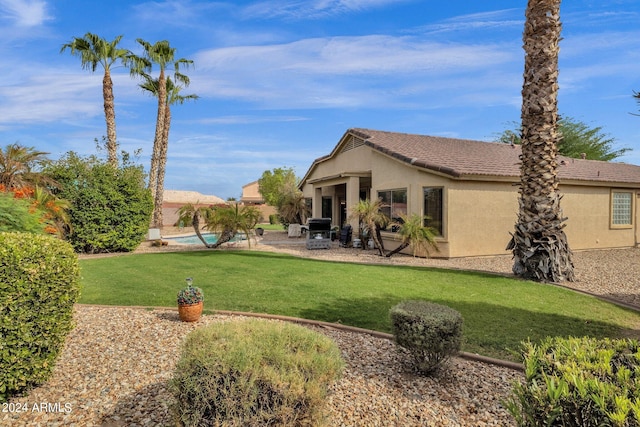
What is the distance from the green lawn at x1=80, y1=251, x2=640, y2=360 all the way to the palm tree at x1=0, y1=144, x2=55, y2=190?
552 cm

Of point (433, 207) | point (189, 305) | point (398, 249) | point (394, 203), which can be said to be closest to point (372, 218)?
point (398, 249)

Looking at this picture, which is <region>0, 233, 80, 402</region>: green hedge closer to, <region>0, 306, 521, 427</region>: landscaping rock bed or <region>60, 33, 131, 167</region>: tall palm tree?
<region>0, 306, 521, 427</region>: landscaping rock bed

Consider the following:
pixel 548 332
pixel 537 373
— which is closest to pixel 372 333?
pixel 548 332

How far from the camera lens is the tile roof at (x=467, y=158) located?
1494cm

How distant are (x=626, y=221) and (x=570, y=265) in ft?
42.4

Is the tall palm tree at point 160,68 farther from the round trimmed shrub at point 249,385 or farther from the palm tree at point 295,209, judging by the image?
the round trimmed shrub at point 249,385

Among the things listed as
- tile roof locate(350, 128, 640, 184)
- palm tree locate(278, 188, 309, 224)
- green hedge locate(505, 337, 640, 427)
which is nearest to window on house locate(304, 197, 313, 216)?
palm tree locate(278, 188, 309, 224)

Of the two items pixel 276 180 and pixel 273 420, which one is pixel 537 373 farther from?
pixel 276 180

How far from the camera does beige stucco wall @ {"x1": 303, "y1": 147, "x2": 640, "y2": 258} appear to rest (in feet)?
47.6

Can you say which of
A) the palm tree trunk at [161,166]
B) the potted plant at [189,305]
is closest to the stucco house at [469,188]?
the potted plant at [189,305]

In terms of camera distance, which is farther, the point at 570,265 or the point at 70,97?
the point at 70,97

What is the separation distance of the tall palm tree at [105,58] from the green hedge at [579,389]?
25.4 meters

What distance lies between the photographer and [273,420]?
2.61 meters

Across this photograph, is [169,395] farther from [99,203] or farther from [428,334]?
[99,203]
